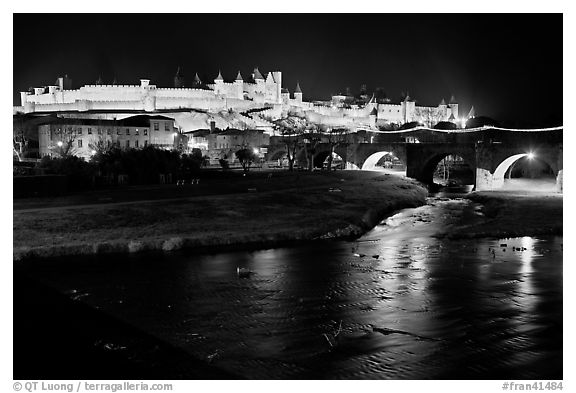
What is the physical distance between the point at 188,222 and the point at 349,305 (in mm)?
11102

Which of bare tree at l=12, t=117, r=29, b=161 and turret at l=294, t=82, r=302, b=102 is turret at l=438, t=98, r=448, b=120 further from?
bare tree at l=12, t=117, r=29, b=161

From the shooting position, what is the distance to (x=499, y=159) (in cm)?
4309

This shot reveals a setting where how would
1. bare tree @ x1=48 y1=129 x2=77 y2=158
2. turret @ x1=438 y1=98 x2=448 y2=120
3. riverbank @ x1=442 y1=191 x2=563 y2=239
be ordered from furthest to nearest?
1. turret @ x1=438 y1=98 x2=448 y2=120
2. bare tree @ x1=48 y1=129 x2=77 y2=158
3. riverbank @ x1=442 y1=191 x2=563 y2=239

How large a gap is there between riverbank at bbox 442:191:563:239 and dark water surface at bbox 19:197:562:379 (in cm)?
225

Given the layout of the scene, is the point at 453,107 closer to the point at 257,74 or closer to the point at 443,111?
the point at 443,111

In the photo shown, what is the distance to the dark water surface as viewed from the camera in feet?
30.6

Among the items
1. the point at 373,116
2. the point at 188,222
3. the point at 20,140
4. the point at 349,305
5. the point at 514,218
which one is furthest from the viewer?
the point at 373,116

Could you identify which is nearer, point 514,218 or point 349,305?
point 349,305

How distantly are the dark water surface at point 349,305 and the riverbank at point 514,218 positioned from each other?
225 centimetres

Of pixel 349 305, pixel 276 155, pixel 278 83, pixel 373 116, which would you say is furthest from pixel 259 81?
pixel 349 305

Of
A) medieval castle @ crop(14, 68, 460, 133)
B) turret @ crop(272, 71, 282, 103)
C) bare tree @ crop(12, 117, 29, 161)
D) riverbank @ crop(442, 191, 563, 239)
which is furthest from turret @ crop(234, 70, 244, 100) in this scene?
riverbank @ crop(442, 191, 563, 239)

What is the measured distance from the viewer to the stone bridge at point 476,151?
130 feet

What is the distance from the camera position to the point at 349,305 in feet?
40.8

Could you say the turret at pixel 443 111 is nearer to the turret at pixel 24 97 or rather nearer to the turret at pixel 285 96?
the turret at pixel 285 96
